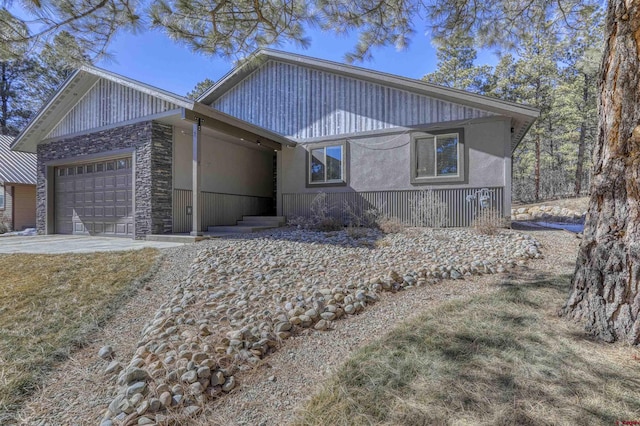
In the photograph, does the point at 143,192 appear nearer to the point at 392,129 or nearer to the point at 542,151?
Result: the point at 392,129

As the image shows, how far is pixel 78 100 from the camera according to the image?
9.69 m

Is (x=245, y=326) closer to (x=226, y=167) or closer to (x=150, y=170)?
(x=150, y=170)

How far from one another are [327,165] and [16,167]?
1487cm

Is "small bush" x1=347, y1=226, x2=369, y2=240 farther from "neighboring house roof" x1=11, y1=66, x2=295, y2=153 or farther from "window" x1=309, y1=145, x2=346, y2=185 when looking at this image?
"neighboring house roof" x1=11, y1=66, x2=295, y2=153

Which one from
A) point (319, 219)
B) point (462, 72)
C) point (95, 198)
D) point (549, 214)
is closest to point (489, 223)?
point (319, 219)

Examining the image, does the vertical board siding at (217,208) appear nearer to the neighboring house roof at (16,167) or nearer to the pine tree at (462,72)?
the neighboring house roof at (16,167)

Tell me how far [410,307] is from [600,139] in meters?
2.26

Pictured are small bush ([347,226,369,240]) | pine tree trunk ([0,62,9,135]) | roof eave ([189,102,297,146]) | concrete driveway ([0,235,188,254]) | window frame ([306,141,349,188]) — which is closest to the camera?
concrete driveway ([0,235,188,254])

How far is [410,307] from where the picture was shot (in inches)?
131

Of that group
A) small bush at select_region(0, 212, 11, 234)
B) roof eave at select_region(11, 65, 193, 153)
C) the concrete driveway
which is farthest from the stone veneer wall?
small bush at select_region(0, 212, 11, 234)

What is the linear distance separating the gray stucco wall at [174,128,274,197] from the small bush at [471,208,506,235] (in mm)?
7257

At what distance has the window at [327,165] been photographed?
31.8 ft

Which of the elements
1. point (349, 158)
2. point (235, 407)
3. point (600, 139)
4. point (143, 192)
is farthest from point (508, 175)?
point (143, 192)

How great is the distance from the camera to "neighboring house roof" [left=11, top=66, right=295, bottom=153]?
7379 millimetres
